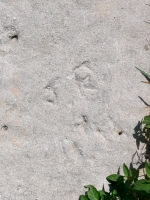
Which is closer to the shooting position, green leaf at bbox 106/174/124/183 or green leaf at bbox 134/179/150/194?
green leaf at bbox 134/179/150/194

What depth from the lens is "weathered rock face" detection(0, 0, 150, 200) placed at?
1.84 m

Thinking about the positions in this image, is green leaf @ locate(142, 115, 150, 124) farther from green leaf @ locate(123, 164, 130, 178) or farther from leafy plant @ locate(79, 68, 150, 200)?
green leaf @ locate(123, 164, 130, 178)

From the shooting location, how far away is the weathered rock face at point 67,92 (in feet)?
6.03

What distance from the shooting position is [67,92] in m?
1.91

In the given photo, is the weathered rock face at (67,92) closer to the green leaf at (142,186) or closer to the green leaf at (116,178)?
the green leaf at (116,178)

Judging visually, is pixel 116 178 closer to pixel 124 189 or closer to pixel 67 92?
pixel 124 189

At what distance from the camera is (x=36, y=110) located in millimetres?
1870

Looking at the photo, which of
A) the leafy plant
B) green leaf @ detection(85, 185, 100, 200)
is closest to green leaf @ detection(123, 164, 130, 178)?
the leafy plant

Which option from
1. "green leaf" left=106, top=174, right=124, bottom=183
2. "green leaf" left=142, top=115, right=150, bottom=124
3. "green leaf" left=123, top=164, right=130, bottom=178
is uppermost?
"green leaf" left=142, top=115, right=150, bottom=124

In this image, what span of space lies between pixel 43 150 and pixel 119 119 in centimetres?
38

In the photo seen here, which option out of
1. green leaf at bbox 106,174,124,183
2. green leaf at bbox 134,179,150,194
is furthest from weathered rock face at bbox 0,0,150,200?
green leaf at bbox 134,179,150,194

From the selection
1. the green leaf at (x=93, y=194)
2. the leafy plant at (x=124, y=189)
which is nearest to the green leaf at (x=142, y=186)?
the leafy plant at (x=124, y=189)

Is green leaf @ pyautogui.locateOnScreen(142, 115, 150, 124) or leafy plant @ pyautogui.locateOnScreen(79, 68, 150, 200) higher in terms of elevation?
green leaf @ pyautogui.locateOnScreen(142, 115, 150, 124)

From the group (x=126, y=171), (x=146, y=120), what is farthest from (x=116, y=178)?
(x=146, y=120)
